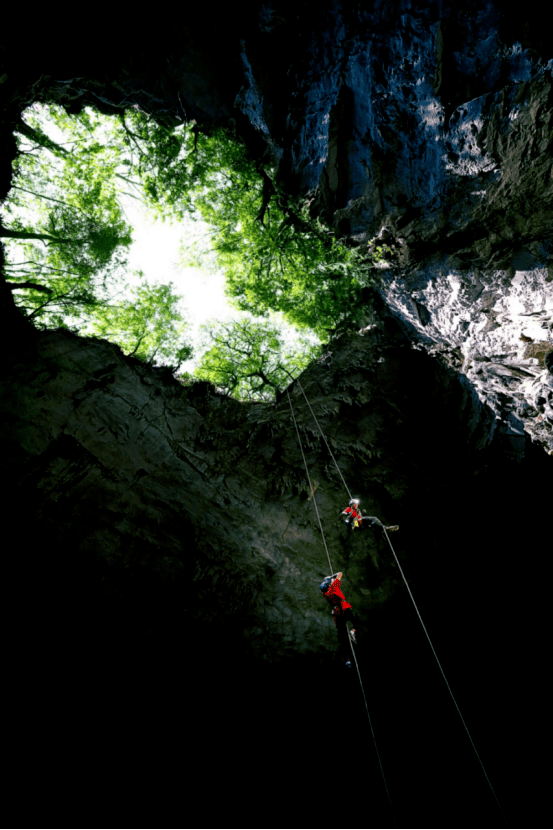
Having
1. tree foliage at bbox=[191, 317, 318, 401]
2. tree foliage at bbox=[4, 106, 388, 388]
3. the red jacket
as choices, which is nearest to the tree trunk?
tree foliage at bbox=[4, 106, 388, 388]

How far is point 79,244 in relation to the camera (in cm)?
1099

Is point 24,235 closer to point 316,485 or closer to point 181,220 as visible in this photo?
point 181,220

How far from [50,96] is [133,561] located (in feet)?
40.3

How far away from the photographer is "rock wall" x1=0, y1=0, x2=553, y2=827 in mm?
5922

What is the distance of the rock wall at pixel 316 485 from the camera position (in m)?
5.92

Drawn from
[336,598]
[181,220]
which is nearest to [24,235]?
[181,220]

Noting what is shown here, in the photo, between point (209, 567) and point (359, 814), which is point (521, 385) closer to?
point (209, 567)

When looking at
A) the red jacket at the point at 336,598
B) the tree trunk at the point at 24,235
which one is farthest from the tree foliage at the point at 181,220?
the red jacket at the point at 336,598

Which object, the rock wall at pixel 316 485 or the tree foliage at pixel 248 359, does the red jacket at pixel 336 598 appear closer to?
the rock wall at pixel 316 485

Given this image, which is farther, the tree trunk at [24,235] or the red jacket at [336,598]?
the tree trunk at [24,235]

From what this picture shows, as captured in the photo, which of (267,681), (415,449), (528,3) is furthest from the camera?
(415,449)

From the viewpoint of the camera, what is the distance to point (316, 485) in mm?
8883

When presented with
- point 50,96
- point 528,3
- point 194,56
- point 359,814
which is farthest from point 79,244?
point 359,814

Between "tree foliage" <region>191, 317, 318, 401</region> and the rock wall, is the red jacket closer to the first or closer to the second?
the rock wall
